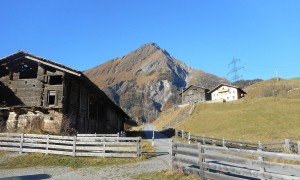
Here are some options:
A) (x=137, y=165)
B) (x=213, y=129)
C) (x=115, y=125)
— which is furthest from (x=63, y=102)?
(x=213, y=129)

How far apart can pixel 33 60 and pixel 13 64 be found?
353cm

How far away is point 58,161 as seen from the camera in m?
19.9

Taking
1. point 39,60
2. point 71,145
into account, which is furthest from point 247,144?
point 39,60

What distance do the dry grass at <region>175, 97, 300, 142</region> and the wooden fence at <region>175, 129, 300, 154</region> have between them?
6.80m

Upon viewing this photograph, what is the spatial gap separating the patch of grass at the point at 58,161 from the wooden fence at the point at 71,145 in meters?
0.63

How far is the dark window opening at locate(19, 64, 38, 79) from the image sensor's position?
34594mm

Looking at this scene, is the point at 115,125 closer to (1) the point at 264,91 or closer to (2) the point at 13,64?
(2) the point at 13,64

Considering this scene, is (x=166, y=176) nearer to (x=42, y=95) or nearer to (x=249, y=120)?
(x=42, y=95)

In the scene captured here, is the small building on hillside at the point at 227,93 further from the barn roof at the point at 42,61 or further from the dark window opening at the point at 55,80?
the barn roof at the point at 42,61

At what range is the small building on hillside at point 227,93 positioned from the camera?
3782 inches

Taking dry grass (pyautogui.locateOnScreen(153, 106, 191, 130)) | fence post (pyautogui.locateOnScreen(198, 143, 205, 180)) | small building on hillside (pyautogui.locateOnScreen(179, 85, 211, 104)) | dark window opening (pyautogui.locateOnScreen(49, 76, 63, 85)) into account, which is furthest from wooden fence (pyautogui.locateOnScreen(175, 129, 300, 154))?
small building on hillside (pyautogui.locateOnScreen(179, 85, 211, 104))

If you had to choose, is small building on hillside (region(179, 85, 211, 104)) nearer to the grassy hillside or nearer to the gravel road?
the grassy hillside

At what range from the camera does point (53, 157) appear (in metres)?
20.9

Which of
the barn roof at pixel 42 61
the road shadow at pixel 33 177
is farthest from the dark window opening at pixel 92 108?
the road shadow at pixel 33 177
